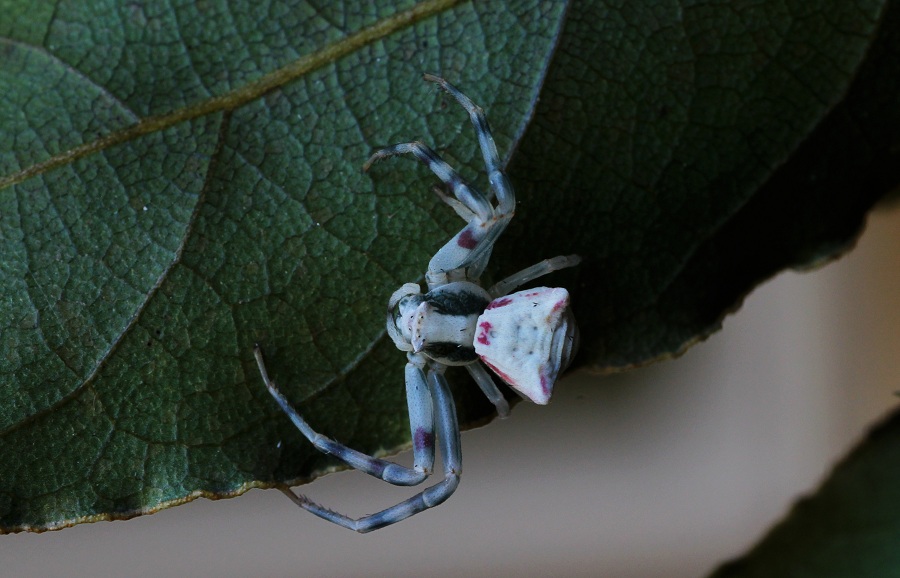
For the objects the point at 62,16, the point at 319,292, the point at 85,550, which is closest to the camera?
the point at 62,16

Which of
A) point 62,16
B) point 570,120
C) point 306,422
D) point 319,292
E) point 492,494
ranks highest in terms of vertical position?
point 62,16

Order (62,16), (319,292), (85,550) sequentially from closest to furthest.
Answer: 1. (62,16)
2. (319,292)
3. (85,550)

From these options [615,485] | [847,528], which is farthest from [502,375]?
[615,485]

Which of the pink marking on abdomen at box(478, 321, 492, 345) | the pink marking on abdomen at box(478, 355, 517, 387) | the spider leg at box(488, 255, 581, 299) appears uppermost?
the spider leg at box(488, 255, 581, 299)

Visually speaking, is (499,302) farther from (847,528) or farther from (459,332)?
(847,528)

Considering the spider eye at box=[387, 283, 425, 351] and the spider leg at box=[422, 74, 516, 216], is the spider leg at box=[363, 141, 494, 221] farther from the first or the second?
the spider eye at box=[387, 283, 425, 351]

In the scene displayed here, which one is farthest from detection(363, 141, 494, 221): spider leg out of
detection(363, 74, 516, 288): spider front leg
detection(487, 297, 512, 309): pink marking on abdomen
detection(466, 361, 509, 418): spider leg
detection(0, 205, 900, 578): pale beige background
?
detection(0, 205, 900, 578): pale beige background

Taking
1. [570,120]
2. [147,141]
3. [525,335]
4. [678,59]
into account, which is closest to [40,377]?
[147,141]

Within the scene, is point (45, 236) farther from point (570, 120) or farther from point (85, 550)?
point (85, 550)
